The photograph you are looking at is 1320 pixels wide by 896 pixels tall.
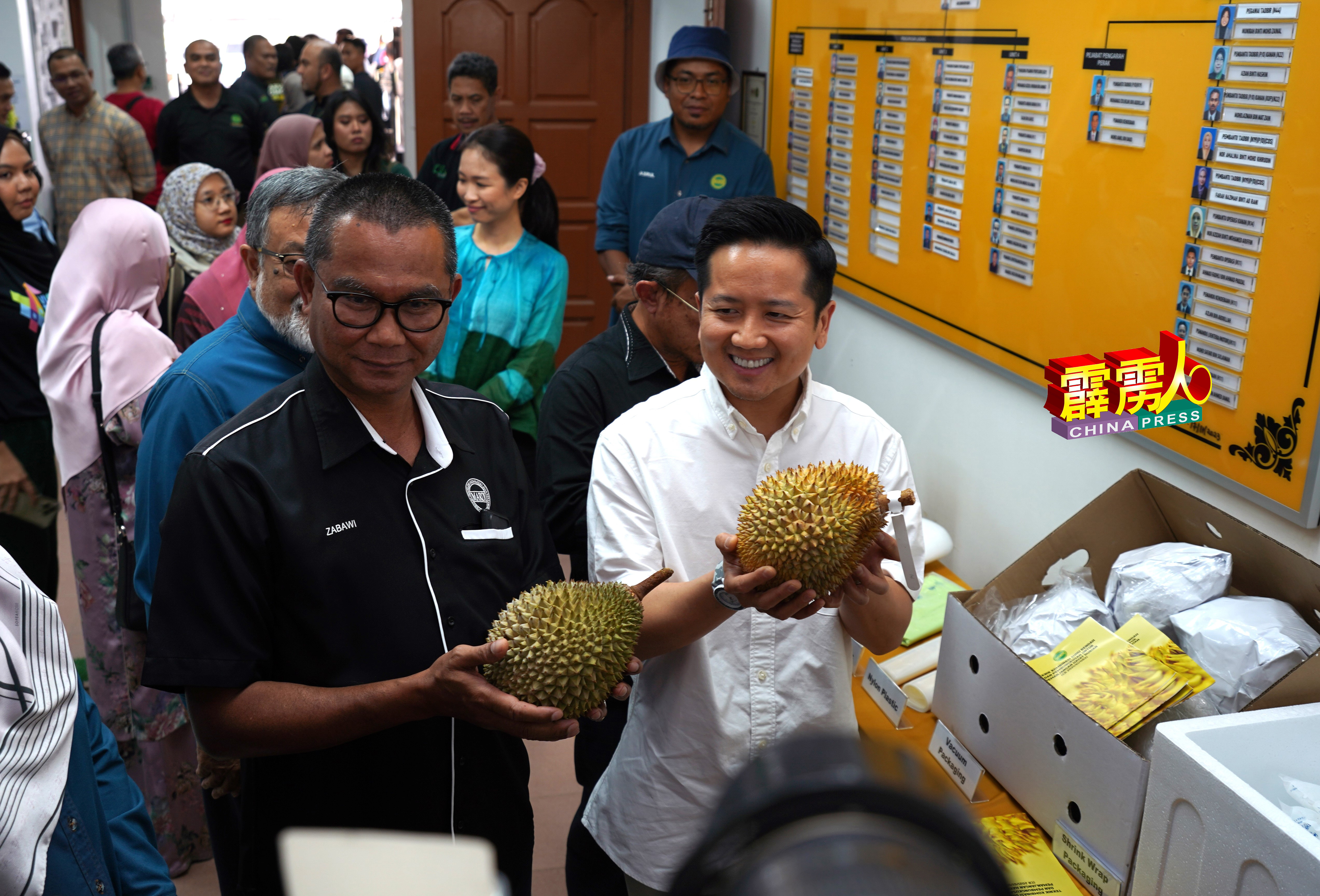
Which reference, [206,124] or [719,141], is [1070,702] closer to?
[719,141]

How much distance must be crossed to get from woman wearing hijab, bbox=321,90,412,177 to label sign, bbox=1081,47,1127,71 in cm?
317

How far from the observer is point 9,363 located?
3.29 metres

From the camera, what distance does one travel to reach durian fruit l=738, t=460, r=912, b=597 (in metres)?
1.37

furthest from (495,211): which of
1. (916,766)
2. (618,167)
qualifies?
(916,766)

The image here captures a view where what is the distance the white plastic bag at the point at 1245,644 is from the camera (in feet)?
5.23

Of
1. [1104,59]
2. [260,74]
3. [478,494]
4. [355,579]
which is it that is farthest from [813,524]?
[260,74]

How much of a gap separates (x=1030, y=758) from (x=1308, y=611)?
532mm

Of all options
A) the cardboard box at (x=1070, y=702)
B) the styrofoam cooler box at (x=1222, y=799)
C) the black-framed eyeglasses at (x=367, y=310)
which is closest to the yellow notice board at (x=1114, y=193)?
the cardboard box at (x=1070, y=702)

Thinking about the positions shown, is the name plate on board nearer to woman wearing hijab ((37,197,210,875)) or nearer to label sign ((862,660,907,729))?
label sign ((862,660,907,729))

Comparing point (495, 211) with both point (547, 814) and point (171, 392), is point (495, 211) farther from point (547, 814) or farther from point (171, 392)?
point (547, 814)

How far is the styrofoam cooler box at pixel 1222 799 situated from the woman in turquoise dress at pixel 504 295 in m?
2.11

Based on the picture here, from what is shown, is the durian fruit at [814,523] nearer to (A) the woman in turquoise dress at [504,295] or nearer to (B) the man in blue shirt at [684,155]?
(A) the woman in turquoise dress at [504,295]

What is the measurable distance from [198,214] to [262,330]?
5.44 ft

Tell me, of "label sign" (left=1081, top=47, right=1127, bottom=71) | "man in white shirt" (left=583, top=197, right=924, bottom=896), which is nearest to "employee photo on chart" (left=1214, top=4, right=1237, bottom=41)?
"label sign" (left=1081, top=47, right=1127, bottom=71)
